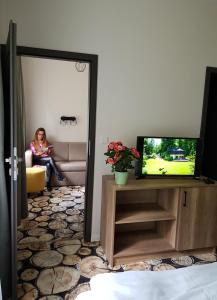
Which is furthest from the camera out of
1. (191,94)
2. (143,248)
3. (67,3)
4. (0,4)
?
→ (191,94)

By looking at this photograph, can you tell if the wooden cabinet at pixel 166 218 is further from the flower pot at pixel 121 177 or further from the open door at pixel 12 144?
the open door at pixel 12 144

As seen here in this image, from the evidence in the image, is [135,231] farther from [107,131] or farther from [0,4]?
[0,4]

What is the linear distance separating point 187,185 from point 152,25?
1691 mm

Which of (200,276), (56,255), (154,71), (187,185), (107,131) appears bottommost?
A: (56,255)

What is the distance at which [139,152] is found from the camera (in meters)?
2.48

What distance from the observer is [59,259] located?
2396 mm

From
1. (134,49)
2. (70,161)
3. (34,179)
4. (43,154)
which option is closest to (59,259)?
(34,179)

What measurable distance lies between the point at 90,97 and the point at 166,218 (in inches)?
56.4

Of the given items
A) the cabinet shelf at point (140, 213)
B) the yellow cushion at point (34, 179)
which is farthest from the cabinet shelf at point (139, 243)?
the yellow cushion at point (34, 179)

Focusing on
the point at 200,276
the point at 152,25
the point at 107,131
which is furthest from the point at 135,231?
the point at 152,25

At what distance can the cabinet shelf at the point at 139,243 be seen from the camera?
2436 mm

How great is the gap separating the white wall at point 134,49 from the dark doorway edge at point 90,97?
2.1 inches

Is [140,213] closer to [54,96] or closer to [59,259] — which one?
[59,259]

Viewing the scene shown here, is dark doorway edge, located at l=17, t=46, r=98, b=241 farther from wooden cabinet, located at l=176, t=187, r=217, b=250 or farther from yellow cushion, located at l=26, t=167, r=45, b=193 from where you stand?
yellow cushion, located at l=26, t=167, r=45, b=193
